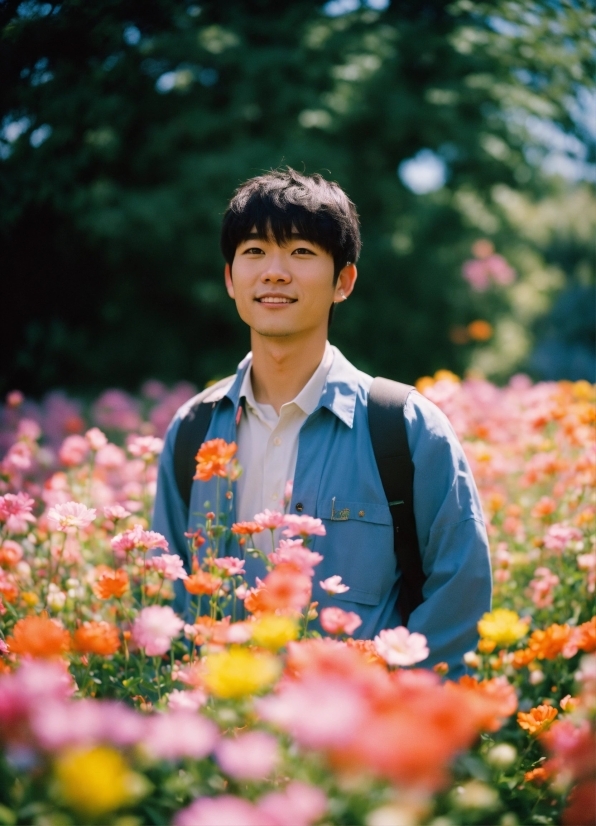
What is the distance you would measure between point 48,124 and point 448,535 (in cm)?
253

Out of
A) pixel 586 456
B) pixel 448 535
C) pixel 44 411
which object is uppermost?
pixel 448 535

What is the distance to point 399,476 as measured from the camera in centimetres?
179

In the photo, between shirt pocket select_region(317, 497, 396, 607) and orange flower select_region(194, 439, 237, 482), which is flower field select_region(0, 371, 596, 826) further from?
shirt pocket select_region(317, 497, 396, 607)

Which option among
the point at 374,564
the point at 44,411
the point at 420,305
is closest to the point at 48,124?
the point at 44,411

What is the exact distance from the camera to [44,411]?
3969 mm

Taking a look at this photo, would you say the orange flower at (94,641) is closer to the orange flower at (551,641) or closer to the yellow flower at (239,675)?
the yellow flower at (239,675)

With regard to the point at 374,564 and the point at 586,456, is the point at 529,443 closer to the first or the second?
the point at 586,456

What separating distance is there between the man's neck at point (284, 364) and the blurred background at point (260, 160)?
149cm

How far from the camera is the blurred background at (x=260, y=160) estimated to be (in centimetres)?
307

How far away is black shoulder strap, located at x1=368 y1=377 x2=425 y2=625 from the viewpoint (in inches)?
70.7

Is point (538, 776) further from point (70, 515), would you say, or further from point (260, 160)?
point (260, 160)

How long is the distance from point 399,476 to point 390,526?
0.14m

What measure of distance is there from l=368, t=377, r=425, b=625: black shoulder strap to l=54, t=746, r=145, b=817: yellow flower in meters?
1.19

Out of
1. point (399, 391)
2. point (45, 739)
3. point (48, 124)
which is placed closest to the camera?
point (45, 739)
